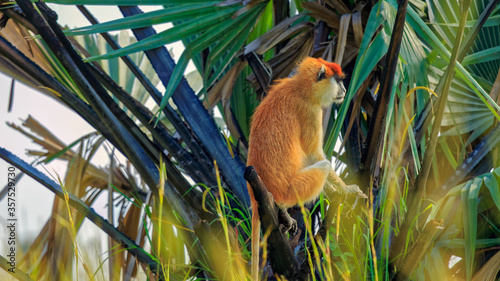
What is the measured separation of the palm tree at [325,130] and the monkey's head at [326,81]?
12cm

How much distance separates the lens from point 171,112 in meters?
2.90

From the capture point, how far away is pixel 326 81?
231 centimetres

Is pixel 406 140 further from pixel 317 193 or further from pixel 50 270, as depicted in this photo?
pixel 50 270

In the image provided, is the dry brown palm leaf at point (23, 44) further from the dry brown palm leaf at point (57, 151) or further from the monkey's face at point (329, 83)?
the monkey's face at point (329, 83)

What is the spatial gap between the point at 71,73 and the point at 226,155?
2.80 ft

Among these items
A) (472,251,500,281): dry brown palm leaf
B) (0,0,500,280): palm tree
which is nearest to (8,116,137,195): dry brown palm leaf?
(0,0,500,280): palm tree

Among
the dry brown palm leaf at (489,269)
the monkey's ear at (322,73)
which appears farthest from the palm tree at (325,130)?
the monkey's ear at (322,73)

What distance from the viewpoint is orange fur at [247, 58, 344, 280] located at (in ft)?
7.11

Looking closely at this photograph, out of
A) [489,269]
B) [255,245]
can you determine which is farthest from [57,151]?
[489,269]

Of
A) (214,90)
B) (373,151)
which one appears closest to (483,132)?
(373,151)

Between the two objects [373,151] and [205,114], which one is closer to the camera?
[373,151]

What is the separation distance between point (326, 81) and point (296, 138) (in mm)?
273

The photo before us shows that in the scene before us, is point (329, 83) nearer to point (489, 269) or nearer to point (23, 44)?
point (489, 269)

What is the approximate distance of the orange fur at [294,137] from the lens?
7.11 ft
